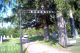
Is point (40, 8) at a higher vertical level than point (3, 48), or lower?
higher

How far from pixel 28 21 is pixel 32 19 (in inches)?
29.5

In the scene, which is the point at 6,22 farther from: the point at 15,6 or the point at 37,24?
the point at 15,6

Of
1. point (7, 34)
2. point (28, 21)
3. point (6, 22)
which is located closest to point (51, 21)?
point (28, 21)

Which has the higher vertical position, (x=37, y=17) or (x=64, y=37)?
(x=37, y=17)

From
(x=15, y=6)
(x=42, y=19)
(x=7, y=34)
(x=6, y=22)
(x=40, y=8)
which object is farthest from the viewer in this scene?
(x=7, y=34)

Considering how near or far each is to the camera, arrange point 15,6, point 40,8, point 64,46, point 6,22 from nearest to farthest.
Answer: point 64,46
point 40,8
point 15,6
point 6,22

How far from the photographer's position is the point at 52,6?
22734 mm

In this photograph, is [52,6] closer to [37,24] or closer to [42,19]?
[42,19]

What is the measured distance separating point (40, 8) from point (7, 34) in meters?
53.2

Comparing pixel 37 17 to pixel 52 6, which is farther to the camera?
pixel 37 17

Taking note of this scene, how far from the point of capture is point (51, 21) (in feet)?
92.6

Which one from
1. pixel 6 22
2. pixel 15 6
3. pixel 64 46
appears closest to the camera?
pixel 64 46

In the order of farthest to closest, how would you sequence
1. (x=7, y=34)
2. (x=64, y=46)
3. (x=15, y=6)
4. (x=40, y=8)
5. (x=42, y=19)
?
(x=7, y=34) < (x=42, y=19) < (x=15, y=6) < (x=40, y=8) < (x=64, y=46)

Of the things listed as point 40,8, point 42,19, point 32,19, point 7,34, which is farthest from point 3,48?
point 7,34
